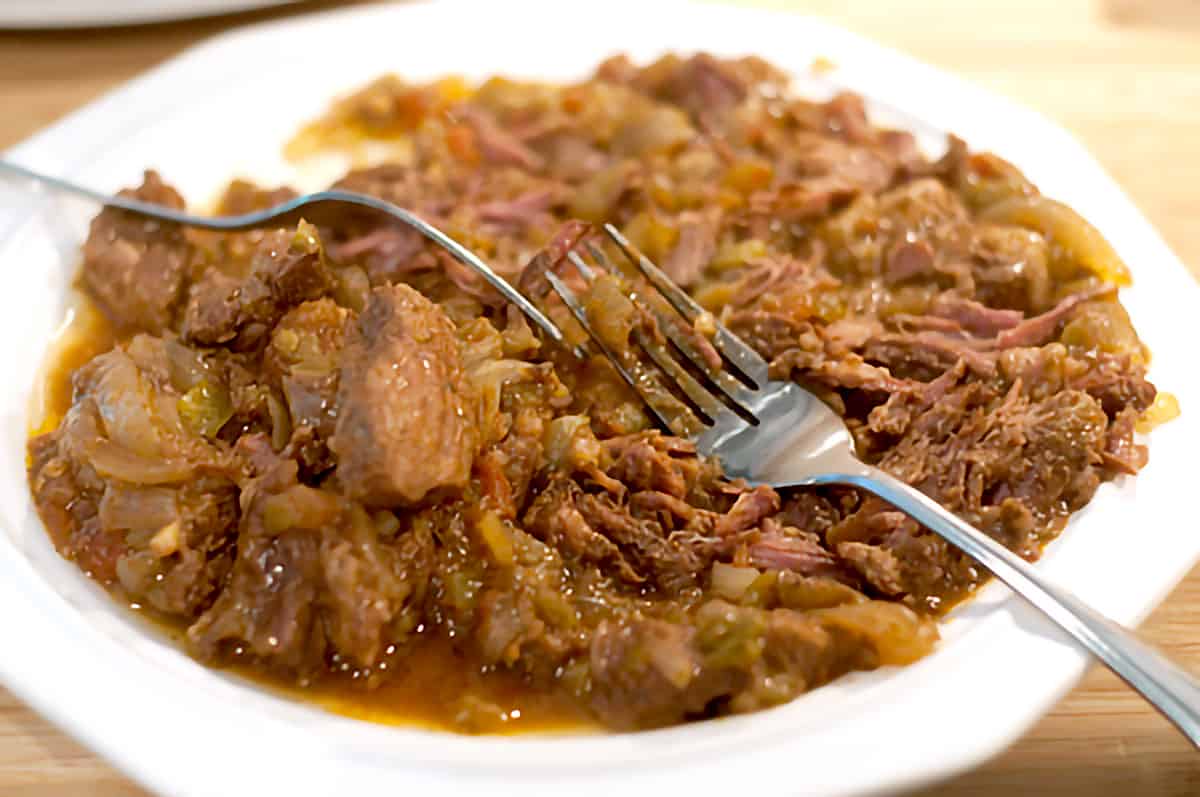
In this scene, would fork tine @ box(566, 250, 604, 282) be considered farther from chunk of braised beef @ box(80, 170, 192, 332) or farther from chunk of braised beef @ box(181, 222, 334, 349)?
chunk of braised beef @ box(80, 170, 192, 332)

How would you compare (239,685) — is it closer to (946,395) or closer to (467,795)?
(467,795)

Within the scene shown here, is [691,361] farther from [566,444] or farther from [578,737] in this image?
[578,737]

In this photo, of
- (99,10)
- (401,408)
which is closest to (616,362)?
(401,408)

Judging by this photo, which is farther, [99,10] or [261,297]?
[99,10]

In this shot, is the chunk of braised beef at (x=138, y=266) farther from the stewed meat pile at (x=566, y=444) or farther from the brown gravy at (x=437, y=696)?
the brown gravy at (x=437, y=696)

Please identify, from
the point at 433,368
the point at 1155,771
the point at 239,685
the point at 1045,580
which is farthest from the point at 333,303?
the point at 1155,771

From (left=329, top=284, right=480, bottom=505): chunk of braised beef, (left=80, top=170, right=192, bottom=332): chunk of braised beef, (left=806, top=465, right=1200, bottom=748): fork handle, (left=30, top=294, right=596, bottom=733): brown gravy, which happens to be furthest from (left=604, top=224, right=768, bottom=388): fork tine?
(left=80, top=170, right=192, bottom=332): chunk of braised beef
